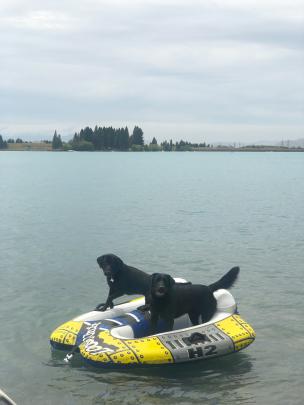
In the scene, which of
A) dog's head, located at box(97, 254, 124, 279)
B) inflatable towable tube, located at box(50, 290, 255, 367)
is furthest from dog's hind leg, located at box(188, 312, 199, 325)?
dog's head, located at box(97, 254, 124, 279)

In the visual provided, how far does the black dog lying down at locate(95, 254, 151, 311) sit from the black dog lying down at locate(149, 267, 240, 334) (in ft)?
4.48

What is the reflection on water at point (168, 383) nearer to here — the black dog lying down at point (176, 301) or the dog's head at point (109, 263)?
the black dog lying down at point (176, 301)

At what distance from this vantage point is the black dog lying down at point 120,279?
13.7 metres

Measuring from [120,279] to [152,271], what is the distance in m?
8.34

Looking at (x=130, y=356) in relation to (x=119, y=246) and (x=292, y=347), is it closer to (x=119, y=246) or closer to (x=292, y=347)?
(x=292, y=347)

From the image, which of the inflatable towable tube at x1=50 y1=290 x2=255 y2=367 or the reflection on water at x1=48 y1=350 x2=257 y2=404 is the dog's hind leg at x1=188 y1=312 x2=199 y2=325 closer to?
the inflatable towable tube at x1=50 y1=290 x2=255 y2=367

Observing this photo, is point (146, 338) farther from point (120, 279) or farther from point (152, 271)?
point (152, 271)

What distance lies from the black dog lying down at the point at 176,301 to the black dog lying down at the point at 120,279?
136 centimetres

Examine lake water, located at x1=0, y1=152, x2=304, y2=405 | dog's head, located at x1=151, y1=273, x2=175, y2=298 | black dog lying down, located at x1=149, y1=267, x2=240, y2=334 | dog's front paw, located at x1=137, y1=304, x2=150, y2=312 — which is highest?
dog's head, located at x1=151, y1=273, x2=175, y2=298

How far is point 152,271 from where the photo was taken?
22219 mm

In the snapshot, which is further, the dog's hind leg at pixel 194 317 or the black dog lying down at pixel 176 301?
the dog's hind leg at pixel 194 317

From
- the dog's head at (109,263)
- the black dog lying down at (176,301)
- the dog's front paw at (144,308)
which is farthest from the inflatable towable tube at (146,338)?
the dog's head at (109,263)

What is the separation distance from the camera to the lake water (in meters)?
11.9

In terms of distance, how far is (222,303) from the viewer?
13.5 metres
